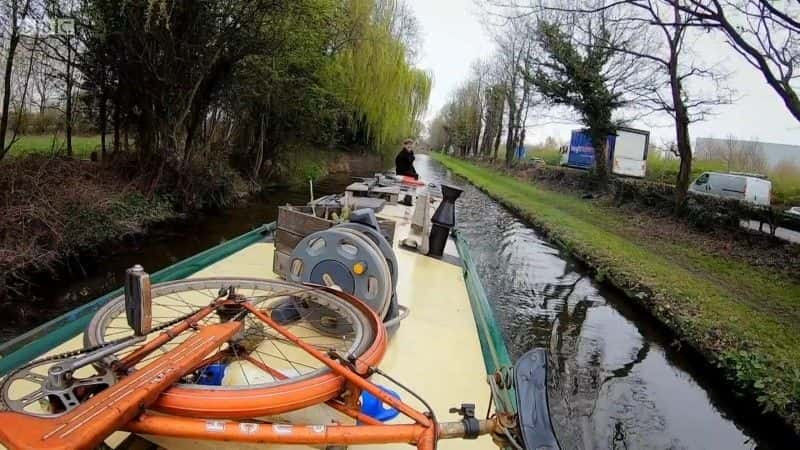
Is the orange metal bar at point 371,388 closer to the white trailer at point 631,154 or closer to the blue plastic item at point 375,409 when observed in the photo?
the blue plastic item at point 375,409

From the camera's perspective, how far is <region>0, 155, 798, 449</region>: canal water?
3.92 meters

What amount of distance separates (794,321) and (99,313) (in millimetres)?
6724

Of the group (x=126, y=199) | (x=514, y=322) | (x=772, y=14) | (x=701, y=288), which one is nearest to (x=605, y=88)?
(x=772, y=14)

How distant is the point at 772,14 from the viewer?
7.13m

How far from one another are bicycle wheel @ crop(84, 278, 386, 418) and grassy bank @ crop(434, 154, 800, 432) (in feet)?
11.8

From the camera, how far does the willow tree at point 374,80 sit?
53.6ft

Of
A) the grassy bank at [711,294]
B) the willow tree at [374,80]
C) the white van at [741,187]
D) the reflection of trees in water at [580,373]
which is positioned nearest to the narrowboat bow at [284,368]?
the reflection of trees in water at [580,373]

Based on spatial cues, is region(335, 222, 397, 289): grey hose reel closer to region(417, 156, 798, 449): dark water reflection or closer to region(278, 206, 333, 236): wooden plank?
region(278, 206, 333, 236): wooden plank

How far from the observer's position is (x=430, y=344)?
308cm

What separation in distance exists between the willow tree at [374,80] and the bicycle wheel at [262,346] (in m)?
13.9

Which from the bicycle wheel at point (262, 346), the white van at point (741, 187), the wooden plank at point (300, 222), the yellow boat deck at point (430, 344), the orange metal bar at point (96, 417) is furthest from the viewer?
the white van at point (741, 187)

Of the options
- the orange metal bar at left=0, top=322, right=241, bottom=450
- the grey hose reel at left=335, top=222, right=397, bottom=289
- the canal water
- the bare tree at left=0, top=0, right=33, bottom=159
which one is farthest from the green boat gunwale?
the bare tree at left=0, top=0, right=33, bottom=159

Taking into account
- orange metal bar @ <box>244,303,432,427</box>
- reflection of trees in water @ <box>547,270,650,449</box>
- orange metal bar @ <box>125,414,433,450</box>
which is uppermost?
orange metal bar @ <box>244,303,432,427</box>

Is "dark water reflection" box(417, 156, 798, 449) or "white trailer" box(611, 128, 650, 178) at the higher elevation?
"white trailer" box(611, 128, 650, 178)
